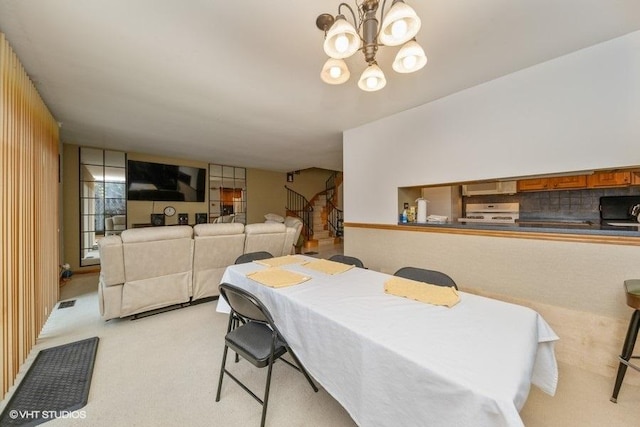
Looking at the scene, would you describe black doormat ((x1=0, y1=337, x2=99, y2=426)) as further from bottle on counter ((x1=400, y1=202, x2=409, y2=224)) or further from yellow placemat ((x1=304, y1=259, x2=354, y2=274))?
bottle on counter ((x1=400, y1=202, x2=409, y2=224))

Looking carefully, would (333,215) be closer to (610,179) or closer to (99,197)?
(99,197)

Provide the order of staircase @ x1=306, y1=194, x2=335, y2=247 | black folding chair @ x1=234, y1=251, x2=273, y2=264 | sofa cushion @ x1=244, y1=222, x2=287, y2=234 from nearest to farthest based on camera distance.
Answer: black folding chair @ x1=234, y1=251, x2=273, y2=264 → sofa cushion @ x1=244, y1=222, x2=287, y2=234 → staircase @ x1=306, y1=194, x2=335, y2=247

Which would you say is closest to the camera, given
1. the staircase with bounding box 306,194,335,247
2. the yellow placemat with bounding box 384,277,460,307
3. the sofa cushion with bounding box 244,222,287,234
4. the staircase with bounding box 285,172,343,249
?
the yellow placemat with bounding box 384,277,460,307

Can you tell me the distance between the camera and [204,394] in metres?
1.67

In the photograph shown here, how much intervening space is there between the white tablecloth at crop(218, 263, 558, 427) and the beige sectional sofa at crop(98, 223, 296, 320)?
1.88 metres

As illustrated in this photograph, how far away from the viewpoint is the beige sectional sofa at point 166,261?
8.37 feet

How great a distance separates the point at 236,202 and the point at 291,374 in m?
5.75

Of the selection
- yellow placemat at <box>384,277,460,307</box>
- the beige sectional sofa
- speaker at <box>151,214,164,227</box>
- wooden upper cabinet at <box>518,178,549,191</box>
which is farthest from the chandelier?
speaker at <box>151,214,164,227</box>

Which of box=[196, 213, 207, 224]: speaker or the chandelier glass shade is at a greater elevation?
the chandelier glass shade

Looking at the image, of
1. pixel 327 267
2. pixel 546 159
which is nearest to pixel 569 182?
pixel 546 159

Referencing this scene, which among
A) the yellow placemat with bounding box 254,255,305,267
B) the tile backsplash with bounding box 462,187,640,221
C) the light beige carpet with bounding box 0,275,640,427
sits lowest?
the light beige carpet with bounding box 0,275,640,427

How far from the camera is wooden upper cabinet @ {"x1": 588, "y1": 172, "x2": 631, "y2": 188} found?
3164 millimetres

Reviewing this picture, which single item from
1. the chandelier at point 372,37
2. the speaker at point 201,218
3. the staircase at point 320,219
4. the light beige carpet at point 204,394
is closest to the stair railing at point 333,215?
the staircase at point 320,219

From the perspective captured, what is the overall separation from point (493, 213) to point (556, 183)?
0.89 m
